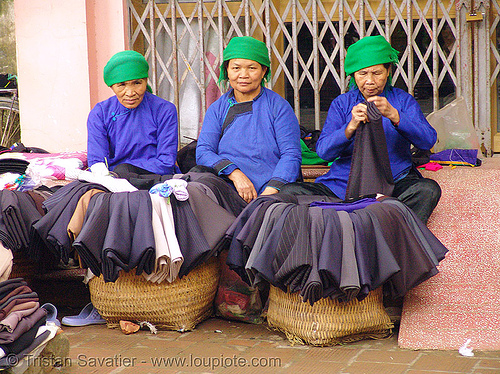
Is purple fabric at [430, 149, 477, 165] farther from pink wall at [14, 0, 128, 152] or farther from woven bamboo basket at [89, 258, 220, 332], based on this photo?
pink wall at [14, 0, 128, 152]

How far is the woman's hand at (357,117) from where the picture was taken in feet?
12.3

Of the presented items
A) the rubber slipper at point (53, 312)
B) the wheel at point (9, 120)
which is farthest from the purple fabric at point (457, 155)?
the wheel at point (9, 120)

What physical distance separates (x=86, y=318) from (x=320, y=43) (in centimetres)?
294

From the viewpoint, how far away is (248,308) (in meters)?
3.68

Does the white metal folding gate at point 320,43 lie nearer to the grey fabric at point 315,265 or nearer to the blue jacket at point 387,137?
the blue jacket at point 387,137

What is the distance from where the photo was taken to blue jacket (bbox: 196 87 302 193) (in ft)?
13.2

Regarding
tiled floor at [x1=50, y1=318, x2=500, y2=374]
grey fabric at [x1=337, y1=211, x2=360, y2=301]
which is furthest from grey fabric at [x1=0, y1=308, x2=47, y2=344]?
grey fabric at [x1=337, y1=211, x2=360, y2=301]

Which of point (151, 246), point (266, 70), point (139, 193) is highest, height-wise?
point (266, 70)

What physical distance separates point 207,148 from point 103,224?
1085 millimetres

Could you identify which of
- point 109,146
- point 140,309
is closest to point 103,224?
point 140,309

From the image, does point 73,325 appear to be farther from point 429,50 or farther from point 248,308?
point 429,50

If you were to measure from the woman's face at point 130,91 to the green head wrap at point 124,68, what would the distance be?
53mm

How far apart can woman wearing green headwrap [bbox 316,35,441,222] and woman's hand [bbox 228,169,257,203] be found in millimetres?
497

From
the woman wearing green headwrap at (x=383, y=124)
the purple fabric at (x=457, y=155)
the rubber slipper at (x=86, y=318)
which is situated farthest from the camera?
the purple fabric at (x=457, y=155)
